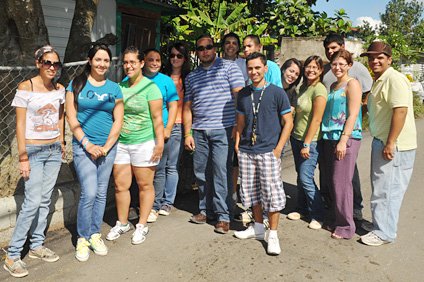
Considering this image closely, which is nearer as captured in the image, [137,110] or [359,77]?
[137,110]

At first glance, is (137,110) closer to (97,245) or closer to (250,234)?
(97,245)

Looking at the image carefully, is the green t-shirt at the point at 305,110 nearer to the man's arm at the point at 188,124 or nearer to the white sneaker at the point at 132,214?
the man's arm at the point at 188,124

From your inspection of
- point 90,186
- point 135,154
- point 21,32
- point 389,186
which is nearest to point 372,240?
point 389,186

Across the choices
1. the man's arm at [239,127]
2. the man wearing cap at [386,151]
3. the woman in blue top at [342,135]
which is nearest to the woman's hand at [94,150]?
the man's arm at [239,127]

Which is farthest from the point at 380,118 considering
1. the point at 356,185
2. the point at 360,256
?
the point at 360,256

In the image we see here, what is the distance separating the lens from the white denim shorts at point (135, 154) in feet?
12.9

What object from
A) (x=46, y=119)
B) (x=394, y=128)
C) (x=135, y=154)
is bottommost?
(x=135, y=154)

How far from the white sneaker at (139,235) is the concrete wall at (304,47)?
9.71 meters

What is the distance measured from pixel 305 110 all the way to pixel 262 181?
3.38 ft

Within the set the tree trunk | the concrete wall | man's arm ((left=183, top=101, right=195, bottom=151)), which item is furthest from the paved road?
the concrete wall

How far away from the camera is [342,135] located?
4.01m

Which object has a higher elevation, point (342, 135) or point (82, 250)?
point (342, 135)

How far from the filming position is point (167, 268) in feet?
11.4

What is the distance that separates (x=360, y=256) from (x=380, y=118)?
1.41 meters
